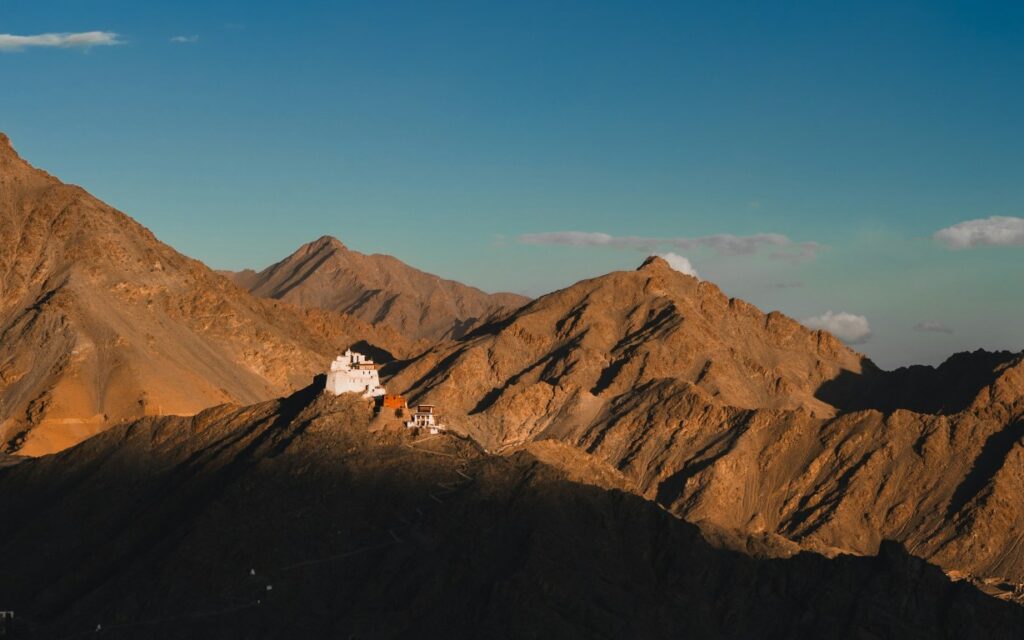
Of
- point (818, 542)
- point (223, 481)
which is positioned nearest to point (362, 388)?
point (223, 481)

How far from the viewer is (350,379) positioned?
449 feet

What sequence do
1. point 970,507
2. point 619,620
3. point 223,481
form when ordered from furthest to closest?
point 970,507
point 223,481
point 619,620

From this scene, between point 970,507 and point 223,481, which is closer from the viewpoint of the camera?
point 223,481

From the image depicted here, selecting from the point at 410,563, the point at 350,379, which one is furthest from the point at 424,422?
the point at 410,563

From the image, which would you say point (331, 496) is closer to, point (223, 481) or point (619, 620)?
point (223, 481)

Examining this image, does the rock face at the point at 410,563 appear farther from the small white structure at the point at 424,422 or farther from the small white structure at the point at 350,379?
the small white structure at the point at 350,379

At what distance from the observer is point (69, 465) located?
14138 centimetres

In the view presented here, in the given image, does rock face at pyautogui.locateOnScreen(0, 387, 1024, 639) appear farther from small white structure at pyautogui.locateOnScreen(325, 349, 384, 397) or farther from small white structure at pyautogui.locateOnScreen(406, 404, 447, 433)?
small white structure at pyautogui.locateOnScreen(325, 349, 384, 397)

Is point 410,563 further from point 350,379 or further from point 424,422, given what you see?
point 350,379

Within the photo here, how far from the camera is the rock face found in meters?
101

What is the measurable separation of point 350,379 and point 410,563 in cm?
3254

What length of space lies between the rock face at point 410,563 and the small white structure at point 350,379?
186 inches

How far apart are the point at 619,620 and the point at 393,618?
1391 cm

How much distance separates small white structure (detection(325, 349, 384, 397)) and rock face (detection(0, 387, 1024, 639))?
4713 mm
